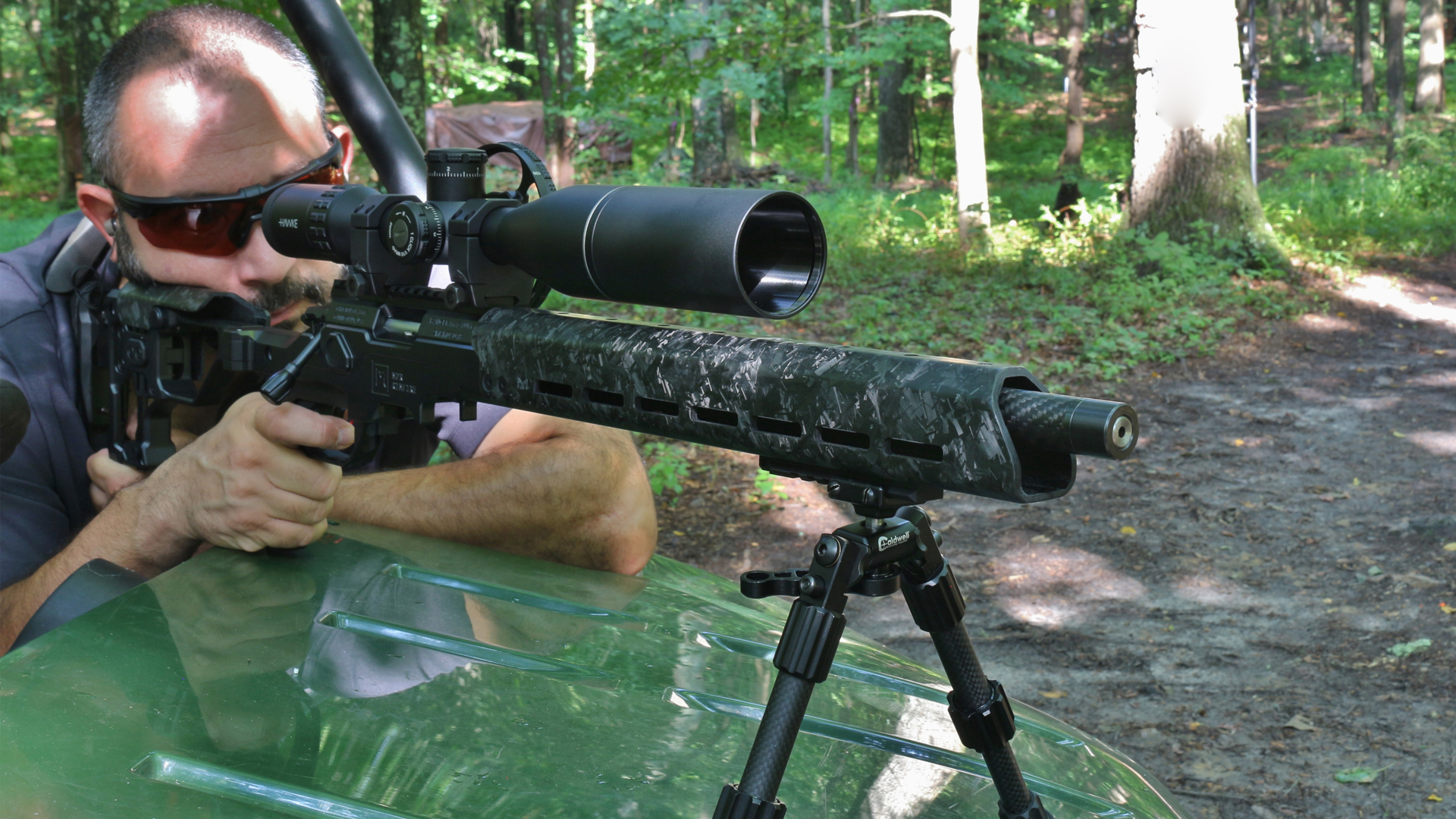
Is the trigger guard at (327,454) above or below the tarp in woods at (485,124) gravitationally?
below

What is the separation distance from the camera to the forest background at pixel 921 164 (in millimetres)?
9164

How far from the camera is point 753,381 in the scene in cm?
140

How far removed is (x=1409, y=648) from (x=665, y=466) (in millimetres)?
3892

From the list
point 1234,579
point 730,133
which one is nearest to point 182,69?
point 1234,579

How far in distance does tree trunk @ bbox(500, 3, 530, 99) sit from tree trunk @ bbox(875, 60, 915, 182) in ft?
36.2

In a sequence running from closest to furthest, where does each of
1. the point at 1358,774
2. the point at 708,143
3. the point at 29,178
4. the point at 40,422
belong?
the point at 40,422, the point at 1358,774, the point at 708,143, the point at 29,178

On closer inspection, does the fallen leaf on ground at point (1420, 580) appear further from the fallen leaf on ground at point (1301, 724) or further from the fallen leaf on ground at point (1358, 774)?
the fallen leaf on ground at point (1358, 774)

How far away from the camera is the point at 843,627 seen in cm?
140

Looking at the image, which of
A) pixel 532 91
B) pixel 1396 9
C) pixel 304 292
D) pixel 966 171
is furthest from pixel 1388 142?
pixel 304 292

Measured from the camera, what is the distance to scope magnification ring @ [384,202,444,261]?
1759 millimetres

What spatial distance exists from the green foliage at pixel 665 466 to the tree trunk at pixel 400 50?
8.28 feet

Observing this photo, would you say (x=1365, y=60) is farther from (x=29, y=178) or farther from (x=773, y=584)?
(x=773, y=584)

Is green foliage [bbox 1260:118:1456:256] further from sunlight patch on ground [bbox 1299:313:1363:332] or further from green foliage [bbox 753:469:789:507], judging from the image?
green foliage [bbox 753:469:789:507]

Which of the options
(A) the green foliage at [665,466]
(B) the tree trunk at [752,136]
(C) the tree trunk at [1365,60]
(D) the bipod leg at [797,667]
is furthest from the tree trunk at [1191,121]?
(C) the tree trunk at [1365,60]
